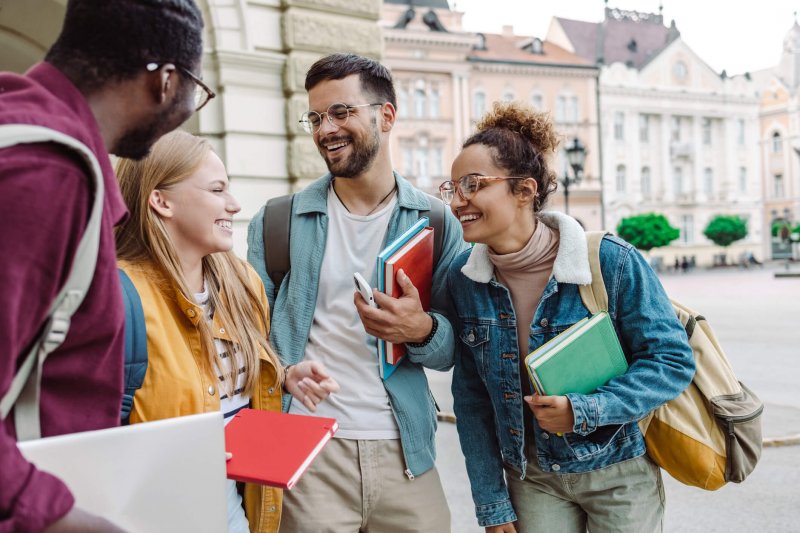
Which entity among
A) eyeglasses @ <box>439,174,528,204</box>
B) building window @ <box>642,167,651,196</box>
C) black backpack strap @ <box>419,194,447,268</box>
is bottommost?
black backpack strap @ <box>419,194,447,268</box>

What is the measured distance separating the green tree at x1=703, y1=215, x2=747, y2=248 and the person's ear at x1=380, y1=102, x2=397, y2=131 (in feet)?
160

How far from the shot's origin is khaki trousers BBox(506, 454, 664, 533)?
6.79 ft

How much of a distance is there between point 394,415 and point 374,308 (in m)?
0.43

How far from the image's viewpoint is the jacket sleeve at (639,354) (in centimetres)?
193

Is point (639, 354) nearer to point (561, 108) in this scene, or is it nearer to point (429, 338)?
point (429, 338)

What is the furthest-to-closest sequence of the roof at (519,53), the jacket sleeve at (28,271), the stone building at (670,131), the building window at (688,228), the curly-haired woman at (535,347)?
the building window at (688,228) → the stone building at (670,131) → the roof at (519,53) → the curly-haired woman at (535,347) → the jacket sleeve at (28,271)

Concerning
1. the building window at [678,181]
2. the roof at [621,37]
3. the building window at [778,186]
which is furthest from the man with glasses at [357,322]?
the building window at [778,186]

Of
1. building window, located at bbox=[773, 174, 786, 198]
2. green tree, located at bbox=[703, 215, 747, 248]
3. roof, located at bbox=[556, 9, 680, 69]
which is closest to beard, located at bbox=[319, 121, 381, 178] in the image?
roof, located at bbox=[556, 9, 680, 69]

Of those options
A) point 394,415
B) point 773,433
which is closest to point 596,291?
point 394,415

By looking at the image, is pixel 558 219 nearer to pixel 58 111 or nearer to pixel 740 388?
pixel 740 388

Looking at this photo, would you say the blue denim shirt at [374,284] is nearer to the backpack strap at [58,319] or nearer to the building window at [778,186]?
the backpack strap at [58,319]

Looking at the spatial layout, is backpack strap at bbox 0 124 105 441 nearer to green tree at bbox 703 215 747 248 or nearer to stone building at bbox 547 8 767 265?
stone building at bbox 547 8 767 265

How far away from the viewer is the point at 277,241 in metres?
2.54

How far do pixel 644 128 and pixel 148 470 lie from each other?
49.4 metres
